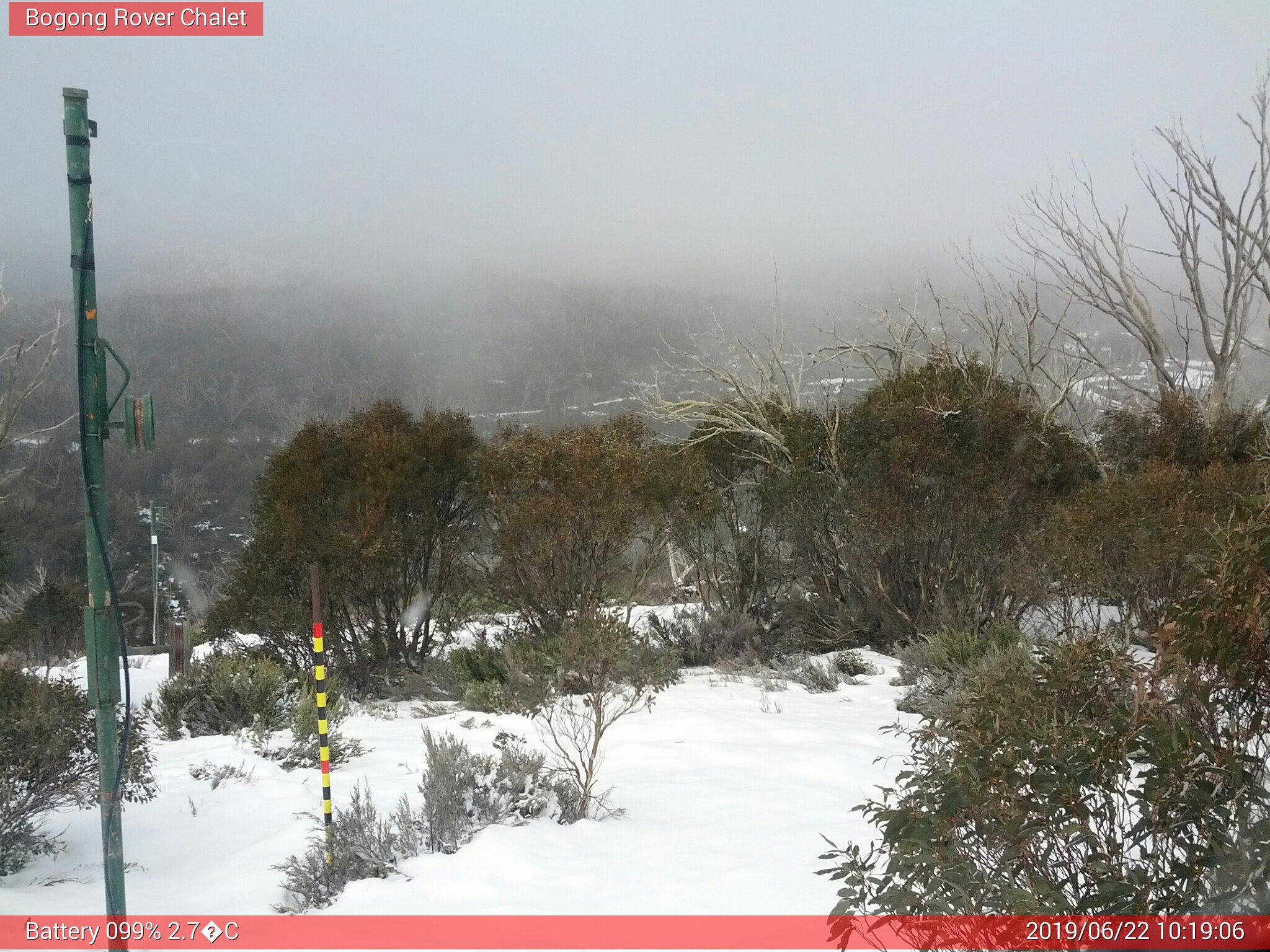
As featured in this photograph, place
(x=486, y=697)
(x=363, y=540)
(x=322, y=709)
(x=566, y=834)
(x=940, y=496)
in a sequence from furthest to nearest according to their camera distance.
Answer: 1. (x=940, y=496)
2. (x=363, y=540)
3. (x=486, y=697)
4. (x=566, y=834)
5. (x=322, y=709)

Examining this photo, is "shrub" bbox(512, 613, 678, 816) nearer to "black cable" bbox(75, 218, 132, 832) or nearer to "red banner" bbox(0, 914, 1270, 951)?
"red banner" bbox(0, 914, 1270, 951)

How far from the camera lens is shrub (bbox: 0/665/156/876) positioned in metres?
4.50

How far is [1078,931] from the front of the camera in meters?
2.32

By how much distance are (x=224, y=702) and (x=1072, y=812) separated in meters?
7.30

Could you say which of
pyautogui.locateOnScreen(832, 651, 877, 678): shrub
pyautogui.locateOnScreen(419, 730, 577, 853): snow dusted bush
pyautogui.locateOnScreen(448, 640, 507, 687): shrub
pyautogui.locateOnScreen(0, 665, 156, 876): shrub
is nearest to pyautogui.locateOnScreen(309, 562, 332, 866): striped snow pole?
pyautogui.locateOnScreen(419, 730, 577, 853): snow dusted bush

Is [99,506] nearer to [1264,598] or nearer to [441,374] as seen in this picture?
[1264,598]

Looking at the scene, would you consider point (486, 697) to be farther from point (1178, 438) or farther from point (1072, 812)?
point (1178, 438)

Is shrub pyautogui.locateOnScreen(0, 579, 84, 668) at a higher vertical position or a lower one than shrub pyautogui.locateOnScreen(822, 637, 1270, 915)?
lower

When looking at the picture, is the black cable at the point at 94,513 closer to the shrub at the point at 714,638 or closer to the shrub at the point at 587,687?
the shrub at the point at 587,687

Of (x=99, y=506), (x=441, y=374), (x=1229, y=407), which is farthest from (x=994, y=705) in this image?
(x=441, y=374)

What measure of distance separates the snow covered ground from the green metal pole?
1312 millimetres

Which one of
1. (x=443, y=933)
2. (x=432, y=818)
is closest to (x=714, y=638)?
(x=432, y=818)

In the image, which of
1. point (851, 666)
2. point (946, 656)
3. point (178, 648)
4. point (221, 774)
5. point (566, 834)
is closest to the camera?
point (566, 834)

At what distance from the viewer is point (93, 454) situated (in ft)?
10.1
